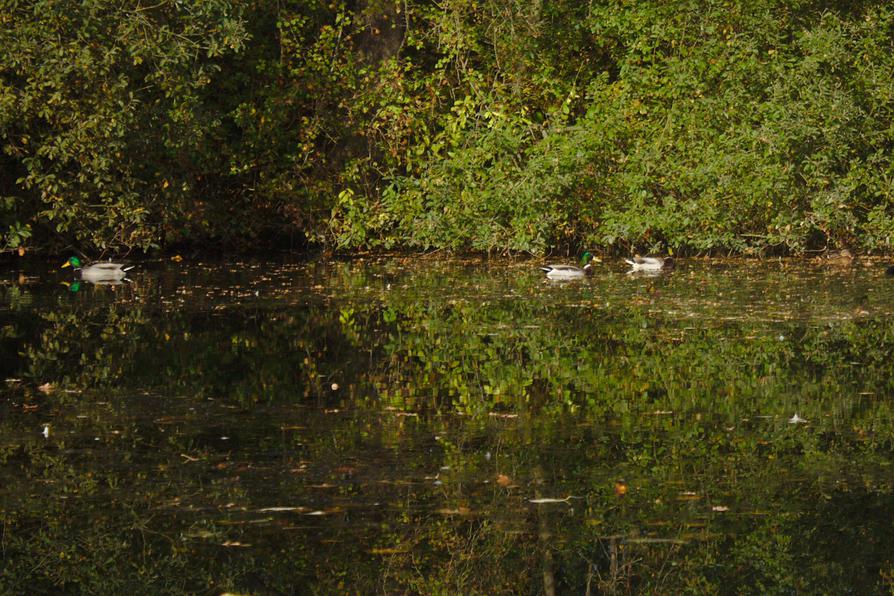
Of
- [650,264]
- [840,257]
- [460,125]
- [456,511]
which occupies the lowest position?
[840,257]

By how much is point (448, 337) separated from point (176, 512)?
6567 mm

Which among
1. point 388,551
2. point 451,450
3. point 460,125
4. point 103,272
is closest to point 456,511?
point 388,551

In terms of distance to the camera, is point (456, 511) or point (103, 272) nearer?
point (456, 511)

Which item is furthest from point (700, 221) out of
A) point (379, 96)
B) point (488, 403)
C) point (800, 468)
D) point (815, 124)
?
point (800, 468)

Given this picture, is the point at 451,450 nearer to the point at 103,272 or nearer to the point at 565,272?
the point at 565,272

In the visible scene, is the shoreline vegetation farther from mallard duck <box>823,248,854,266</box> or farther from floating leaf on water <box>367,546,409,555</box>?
floating leaf on water <box>367,546,409,555</box>

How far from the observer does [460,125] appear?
23.4m

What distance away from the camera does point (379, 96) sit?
24.0m

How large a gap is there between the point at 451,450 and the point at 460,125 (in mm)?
15332

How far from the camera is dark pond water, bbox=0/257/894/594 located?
640 centimetres

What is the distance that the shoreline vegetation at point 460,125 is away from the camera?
20.7m

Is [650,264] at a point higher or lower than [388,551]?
lower

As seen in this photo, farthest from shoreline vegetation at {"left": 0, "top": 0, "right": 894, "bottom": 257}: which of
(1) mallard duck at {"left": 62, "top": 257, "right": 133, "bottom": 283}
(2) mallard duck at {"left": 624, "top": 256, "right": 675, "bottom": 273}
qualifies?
(2) mallard duck at {"left": 624, "top": 256, "right": 675, "bottom": 273}

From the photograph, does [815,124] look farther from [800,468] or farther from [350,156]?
[800,468]
